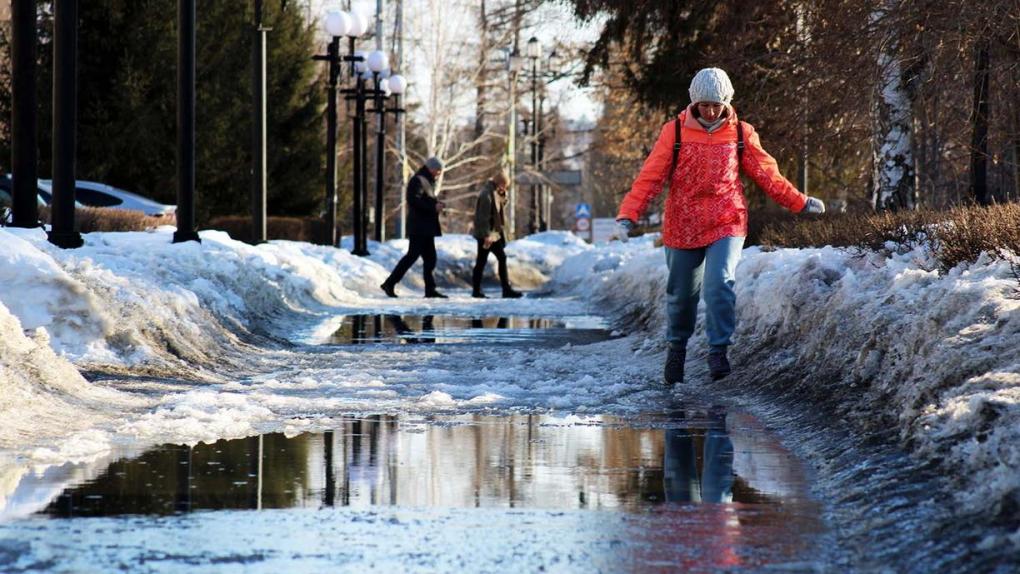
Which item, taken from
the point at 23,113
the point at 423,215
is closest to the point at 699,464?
the point at 23,113

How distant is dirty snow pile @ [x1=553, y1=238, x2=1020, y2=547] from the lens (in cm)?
572

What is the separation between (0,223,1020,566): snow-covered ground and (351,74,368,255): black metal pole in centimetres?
1875

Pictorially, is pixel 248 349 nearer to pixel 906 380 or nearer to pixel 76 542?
pixel 906 380

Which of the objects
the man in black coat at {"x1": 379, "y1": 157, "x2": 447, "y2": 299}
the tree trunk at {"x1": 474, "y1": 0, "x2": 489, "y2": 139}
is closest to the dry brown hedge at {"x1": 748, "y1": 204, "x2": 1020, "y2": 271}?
the man in black coat at {"x1": 379, "y1": 157, "x2": 447, "y2": 299}

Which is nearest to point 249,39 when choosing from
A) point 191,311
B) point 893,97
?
point 893,97

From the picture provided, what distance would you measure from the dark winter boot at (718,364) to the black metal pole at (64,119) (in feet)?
22.4

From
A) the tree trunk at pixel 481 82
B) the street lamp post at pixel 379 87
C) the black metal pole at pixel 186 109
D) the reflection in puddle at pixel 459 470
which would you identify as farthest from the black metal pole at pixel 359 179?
the reflection in puddle at pixel 459 470

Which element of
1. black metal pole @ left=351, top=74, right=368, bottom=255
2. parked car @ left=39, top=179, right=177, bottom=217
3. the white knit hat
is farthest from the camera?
black metal pole @ left=351, top=74, right=368, bottom=255

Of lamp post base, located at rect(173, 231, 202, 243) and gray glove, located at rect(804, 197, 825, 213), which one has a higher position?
gray glove, located at rect(804, 197, 825, 213)

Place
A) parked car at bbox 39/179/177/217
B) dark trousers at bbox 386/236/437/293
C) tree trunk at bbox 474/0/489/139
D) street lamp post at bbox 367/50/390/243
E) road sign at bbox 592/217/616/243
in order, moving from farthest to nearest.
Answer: tree trunk at bbox 474/0/489/139
road sign at bbox 592/217/616/243
street lamp post at bbox 367/50/390/243
parked car at bbox 39/179/177/217
dark trousers at bbox 386/236/437/293

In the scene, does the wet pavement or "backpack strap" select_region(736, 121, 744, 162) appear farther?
"backpack strap" select_region(736, 121, 744, 162)

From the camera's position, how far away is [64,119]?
15.3 metres

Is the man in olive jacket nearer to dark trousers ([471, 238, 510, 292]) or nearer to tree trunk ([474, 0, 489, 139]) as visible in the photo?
dark trousers ([471, 238, 510, 292])

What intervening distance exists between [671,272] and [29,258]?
13.1 feet
